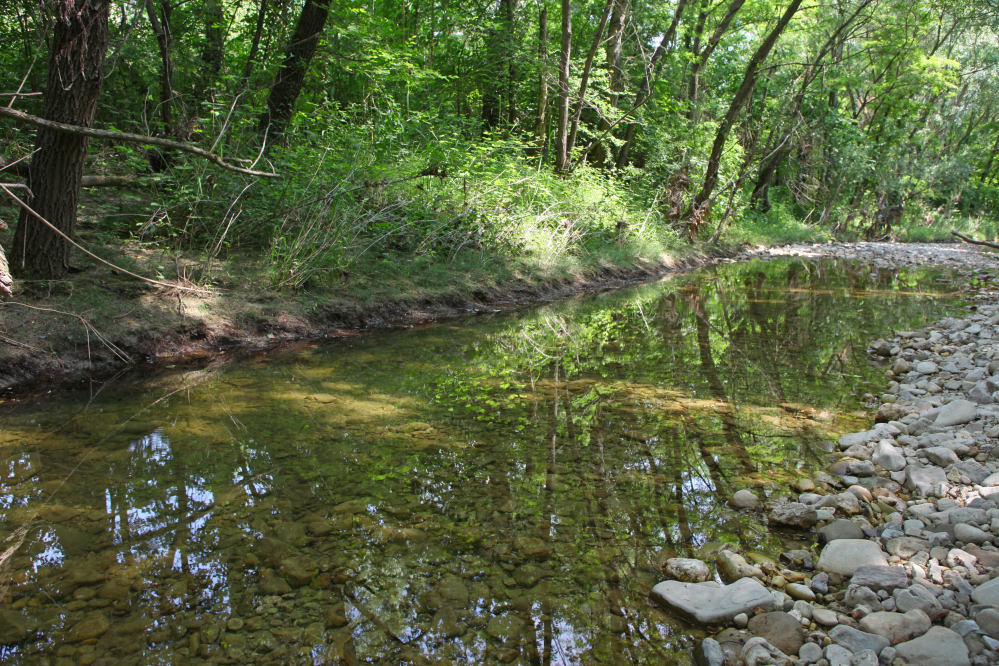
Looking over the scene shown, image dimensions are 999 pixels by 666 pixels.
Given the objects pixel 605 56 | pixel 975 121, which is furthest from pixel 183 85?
pixel 975 121

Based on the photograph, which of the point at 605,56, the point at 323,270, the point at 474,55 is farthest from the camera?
the point at 605,56

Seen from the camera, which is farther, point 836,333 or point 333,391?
point 836,333

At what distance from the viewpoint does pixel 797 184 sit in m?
23.6

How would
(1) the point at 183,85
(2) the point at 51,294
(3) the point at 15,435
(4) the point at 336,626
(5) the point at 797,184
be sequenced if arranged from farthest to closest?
1. (5) the point at 797,184
2. (1) the point at 183,85
3. (2) the point at 51,294
4. (3) the point at 15,435
5. (4) the point at 336,626

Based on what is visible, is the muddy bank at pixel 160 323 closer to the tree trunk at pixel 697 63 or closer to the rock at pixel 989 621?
the rock at pixel 989 621

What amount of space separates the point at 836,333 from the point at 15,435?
24.8 feet

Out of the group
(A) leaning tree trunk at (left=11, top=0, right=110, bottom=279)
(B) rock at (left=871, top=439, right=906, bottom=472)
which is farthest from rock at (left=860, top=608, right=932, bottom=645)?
(A) leaning tree trunk at (left=11, top=0, right=110, bottom=279)

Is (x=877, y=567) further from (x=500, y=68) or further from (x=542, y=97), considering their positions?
(x=500, y=68)

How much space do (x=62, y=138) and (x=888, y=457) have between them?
21.2 feet

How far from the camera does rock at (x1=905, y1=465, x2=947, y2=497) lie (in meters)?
2.93

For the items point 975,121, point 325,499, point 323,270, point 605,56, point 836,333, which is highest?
point 975,121

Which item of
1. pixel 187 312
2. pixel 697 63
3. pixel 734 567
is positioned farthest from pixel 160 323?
pixel 697 63

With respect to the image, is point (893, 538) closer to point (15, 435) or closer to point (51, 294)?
point (15, 435)

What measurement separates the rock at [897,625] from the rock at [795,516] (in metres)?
0.73
